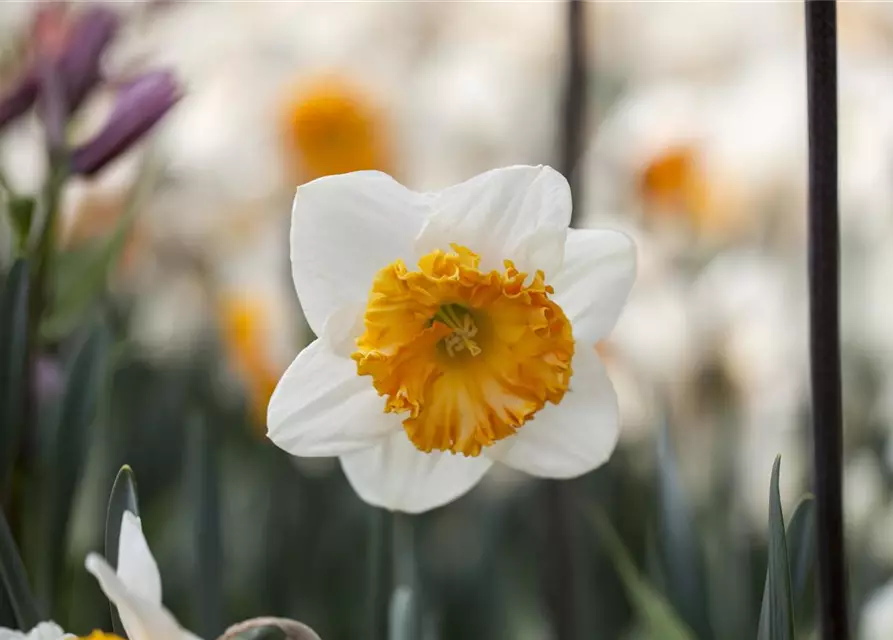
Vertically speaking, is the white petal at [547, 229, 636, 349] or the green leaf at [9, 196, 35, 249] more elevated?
the green leaf at [9, 196, 35, 249]

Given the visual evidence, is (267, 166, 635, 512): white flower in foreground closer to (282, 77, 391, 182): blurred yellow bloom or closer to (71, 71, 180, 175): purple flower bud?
(71, 71, 180, 175): purple flower bud

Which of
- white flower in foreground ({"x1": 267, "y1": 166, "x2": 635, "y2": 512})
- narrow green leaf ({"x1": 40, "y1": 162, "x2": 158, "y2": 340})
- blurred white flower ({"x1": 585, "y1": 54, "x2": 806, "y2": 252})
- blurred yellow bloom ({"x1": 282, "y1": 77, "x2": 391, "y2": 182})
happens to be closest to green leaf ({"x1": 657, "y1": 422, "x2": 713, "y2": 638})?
white flower in foreground ({"x1": 267, "y1": 166, "x2": 635, "y2": 512})

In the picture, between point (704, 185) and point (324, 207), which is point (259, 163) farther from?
point (324, 207)

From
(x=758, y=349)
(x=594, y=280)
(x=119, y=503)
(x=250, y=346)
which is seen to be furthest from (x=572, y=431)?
(x=250, y=346)

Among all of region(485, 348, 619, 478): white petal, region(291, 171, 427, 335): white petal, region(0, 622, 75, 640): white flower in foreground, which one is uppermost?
region(291, 171, 427, 335): white petal

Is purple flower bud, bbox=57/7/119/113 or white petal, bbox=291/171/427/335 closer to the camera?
white petal, bbox=291/171/427/335

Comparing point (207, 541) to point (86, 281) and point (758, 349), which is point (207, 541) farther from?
point (758, 349)
